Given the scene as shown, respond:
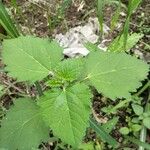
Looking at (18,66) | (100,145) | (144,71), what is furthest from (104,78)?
(100,145)

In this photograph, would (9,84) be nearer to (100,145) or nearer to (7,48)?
(100,145)

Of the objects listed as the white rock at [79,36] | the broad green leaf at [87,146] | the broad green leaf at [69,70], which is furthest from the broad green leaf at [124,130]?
the broad green leaf at [69,70]

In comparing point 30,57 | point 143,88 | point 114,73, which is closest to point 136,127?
point 143,88

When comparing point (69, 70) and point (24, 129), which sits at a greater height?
point (69, 70)

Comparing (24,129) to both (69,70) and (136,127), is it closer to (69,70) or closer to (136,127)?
(69,70)

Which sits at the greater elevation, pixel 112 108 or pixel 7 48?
pixel 7 48

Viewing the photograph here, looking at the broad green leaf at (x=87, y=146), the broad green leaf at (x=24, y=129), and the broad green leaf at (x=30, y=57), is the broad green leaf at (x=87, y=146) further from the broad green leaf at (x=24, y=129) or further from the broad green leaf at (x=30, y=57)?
the broad green leaf at (x=30, y=57)
